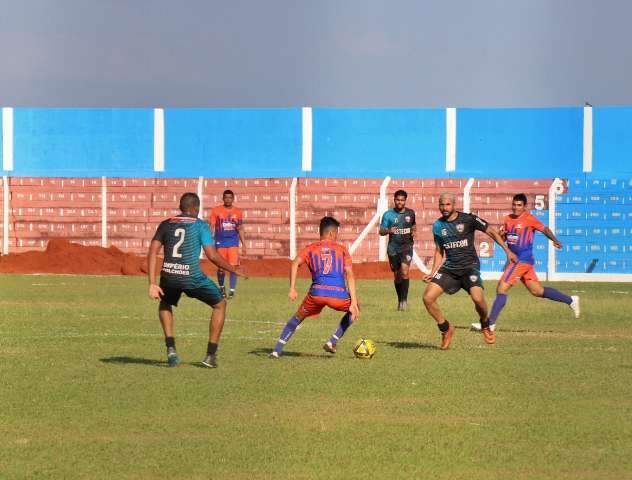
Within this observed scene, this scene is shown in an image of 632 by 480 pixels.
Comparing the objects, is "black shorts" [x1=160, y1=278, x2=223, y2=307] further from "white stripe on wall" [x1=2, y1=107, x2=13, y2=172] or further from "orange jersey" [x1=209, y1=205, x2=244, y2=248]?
"white stripe on wall" [x1=2, y1=107, x2=13, y2=172]

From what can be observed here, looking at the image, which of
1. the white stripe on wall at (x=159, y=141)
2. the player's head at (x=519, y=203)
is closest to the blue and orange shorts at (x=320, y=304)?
the player's head at (x=519, y=203)

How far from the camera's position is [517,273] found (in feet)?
70.7

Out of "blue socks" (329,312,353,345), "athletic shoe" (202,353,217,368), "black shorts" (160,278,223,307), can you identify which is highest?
"black shorts" (160,278,223,307)

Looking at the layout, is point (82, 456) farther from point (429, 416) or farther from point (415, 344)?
point (415, 344)

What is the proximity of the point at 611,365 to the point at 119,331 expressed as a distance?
24.3 ft

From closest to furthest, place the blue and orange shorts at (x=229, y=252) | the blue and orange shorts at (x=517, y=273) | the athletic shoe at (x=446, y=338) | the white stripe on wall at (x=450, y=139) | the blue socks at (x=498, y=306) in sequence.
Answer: the athletic shoe at (x=446, y=338), the blue socks at (x=498, y=306), the blue and orange shorts at (x=517, y=273), the blue and orange shorts at (x=229, y=252), the white stripe on wall at (x=450, y=139)

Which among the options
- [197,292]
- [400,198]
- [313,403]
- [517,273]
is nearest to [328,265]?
[197,292]

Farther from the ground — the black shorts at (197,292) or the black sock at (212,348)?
the black shorts at (197,292)

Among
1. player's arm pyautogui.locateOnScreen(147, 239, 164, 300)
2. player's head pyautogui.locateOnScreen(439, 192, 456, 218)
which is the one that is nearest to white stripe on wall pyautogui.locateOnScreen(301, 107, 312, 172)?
player's head pyautogui.locateOnScreen(439, 192, 456, 218)

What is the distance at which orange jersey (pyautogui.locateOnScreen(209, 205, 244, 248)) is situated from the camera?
2802cm

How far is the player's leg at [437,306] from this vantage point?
708 inches

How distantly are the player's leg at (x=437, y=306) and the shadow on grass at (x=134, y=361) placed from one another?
12.0 feet

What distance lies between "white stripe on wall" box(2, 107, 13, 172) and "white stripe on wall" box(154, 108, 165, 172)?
4.84 meters

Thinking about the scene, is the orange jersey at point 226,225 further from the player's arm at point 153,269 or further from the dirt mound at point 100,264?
the player's arm at point 153,269
